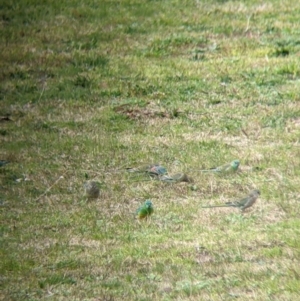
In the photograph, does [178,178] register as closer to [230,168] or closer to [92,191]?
[230,168]

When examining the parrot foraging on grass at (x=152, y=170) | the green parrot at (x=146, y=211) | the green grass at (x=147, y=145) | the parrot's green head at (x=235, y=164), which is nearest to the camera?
the green grass at (x=147, y=145)

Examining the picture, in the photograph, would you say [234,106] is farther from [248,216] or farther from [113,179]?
[248,216]

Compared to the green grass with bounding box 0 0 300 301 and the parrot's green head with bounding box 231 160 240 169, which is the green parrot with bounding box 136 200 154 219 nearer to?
the green grass with bounding box 0 0 300 301

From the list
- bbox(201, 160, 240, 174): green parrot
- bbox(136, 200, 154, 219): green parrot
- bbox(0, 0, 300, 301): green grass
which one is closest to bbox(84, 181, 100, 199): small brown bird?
bbox(0, 0, 300, 301): green grass

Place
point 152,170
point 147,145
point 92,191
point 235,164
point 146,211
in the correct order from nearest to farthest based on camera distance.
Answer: point 146,211
point 92,191
point 235,164
point 152,170
point 147,145

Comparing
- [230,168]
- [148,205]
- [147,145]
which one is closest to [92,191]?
[148,205]

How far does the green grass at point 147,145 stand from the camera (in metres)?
6.40

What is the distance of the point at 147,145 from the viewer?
9.84 metres

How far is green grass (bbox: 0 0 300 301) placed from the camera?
6402mm

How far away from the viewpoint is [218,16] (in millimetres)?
14281

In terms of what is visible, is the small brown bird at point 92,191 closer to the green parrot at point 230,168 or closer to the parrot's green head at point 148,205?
the parrot's green head at point 148,205

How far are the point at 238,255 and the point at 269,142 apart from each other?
3.40m

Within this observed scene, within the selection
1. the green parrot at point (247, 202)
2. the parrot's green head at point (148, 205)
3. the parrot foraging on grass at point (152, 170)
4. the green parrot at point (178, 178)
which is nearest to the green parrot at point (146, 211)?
the parrot's green head at point (148, 205)

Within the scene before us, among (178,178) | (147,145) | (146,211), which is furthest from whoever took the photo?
(147,145)
